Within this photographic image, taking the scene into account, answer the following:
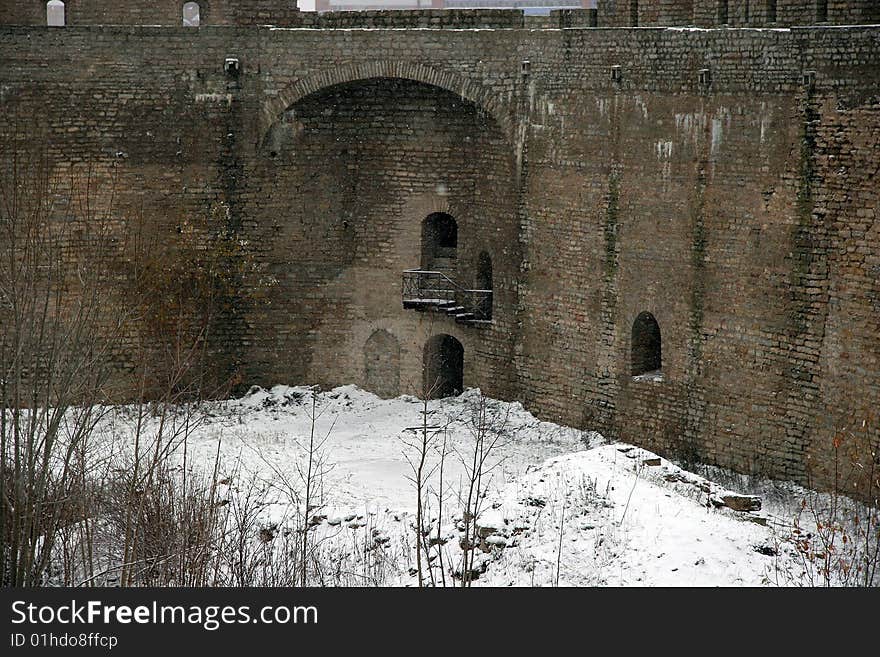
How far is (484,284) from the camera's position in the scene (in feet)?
80.6

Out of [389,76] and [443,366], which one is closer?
[389,76]

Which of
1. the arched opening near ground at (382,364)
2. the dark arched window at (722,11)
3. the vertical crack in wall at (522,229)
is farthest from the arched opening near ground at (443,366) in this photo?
the dark arched window at (722,11)

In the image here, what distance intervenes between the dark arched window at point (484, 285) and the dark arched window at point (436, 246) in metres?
0.57

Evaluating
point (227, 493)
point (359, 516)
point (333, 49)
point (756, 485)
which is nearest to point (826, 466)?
point (756, 485)

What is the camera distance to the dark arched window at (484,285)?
24.4 metres

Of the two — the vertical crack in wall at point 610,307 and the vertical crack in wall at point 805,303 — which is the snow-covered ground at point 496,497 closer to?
the vertical crack in wall at point 610,307

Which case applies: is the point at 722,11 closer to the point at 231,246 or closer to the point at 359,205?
the point at 359,205

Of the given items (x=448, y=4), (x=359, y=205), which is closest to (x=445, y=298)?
(x=359, y=205)

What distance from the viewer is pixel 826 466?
19672 mm

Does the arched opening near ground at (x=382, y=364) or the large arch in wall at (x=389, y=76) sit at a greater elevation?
the large arch in wall at (x=389, y=76)

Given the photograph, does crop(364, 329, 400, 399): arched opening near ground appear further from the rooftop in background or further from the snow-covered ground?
the rooftop in background

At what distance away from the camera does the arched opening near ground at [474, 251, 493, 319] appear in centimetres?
2442

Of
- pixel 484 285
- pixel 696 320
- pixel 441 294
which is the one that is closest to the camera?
pixel 696 320

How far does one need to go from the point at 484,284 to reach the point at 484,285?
14 millimetres
